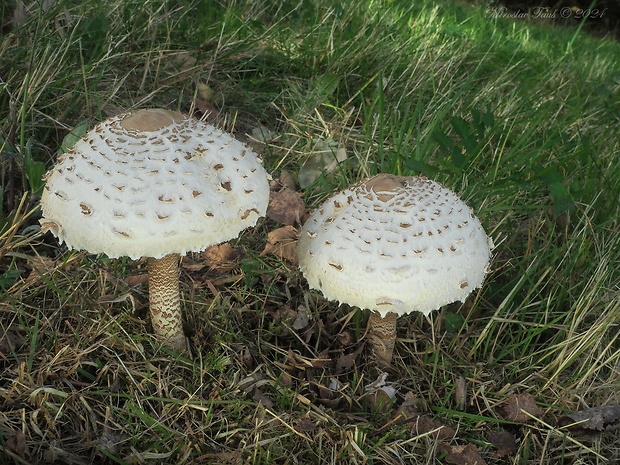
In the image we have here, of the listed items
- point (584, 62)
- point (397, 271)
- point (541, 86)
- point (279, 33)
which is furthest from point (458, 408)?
point (584, 62)

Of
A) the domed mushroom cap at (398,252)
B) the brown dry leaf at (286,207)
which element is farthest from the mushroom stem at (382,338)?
the brown dry leaf at (286,207)

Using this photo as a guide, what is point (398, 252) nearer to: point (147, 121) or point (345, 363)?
point (345, 363)

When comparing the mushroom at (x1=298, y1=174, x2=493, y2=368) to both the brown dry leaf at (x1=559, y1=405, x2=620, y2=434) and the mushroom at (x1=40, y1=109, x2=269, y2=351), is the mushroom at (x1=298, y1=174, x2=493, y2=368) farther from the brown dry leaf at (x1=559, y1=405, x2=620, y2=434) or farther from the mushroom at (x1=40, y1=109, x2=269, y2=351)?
the brown dry leaf at (x1=559, y1=405, x2=620, y2=434)

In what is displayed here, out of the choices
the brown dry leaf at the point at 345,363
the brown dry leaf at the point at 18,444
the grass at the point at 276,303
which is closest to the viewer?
the brown dry leaf at the point at 18,444

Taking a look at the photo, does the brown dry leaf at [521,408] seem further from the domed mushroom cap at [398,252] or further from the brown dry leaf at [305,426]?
the brown dry leaf at [305,426]

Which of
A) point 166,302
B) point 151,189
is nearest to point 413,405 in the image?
point 166,302

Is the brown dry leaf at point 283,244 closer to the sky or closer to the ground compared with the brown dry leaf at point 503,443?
closer to the sky
